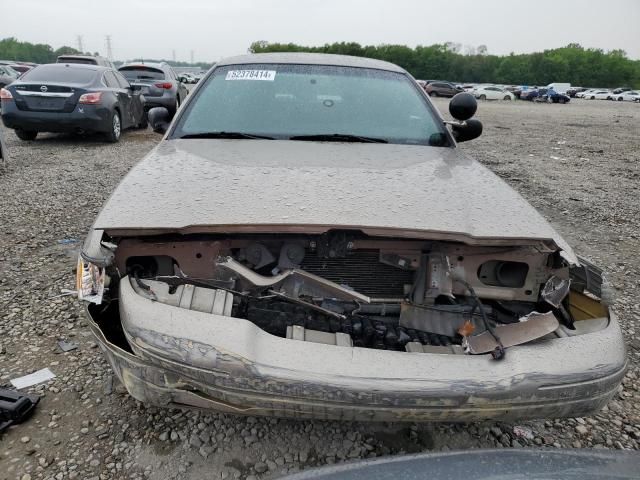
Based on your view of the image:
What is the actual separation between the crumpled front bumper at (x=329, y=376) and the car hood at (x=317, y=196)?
417mm

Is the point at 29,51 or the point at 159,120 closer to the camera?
the point at 159,120

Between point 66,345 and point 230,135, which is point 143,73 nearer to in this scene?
point 230,135

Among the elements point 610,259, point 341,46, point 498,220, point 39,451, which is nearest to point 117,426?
point 39,451

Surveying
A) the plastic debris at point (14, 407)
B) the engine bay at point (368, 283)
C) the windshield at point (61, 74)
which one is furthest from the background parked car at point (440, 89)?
the plastic debris at point (14, 407)

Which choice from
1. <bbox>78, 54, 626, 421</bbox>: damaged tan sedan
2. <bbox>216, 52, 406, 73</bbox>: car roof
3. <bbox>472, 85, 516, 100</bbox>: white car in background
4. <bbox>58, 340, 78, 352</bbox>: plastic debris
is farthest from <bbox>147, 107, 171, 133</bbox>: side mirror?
<bbox>472, 85, 516, 100</bbox>: white car in background

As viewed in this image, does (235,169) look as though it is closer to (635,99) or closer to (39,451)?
(39,451)

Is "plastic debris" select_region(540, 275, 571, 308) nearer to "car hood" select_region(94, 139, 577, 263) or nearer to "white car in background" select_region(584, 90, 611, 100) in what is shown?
"car hood" select_region(94, 139, 577, 263)

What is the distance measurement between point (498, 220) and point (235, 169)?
1.25m

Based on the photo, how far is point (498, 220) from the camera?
77.9 inches

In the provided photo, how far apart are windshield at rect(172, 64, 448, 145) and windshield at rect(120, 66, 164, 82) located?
9.78 m

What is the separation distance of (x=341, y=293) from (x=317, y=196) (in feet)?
1.41

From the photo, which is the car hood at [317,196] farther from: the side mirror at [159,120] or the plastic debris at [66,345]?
the plastic debris at [66,345]

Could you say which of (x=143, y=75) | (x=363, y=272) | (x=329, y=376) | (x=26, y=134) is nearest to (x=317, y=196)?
(x=363, y=272)

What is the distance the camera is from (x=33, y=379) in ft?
7.92
